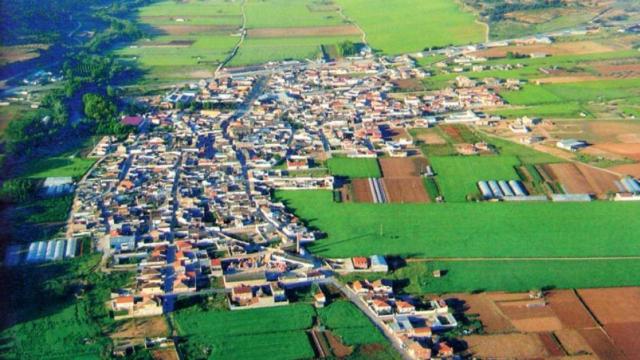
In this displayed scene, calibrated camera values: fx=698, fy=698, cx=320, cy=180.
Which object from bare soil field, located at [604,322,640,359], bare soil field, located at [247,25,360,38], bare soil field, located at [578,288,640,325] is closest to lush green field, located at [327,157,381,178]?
bare soil field, located at [578,288,640,325]

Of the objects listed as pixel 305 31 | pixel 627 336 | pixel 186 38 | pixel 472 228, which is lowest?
pixel 627 336

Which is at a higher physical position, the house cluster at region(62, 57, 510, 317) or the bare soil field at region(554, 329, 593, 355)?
the house cluster at region(62, 57, 510, 317)

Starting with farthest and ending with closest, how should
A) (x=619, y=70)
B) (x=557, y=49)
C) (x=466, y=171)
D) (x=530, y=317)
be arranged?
(x=557, y=49), (x=619, y=70), (x=466, y=171), (x=530, y=317)

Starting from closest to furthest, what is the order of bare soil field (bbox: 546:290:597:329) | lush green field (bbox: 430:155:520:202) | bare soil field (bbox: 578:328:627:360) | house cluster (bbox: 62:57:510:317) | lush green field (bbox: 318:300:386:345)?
bare soil field (bbox: 578:328:627:360), lush green field (bbox: 318:300:386:345), bare soil field (bbox: 546:290:597:329), house cluster (bbox: 62:57:510:317), lush green field (bbox: 430:155:520:202)

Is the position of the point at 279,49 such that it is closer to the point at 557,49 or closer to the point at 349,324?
the point at 557,49

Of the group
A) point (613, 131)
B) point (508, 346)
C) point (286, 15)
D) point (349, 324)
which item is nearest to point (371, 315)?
point (349, 324)

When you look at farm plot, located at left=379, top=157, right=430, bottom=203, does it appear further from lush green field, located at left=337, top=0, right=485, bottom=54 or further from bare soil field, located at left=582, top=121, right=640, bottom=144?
lush green field, located at left=337, top=0, right=485, bottom=54

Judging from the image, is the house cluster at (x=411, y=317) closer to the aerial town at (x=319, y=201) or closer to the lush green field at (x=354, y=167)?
the aerial town at (x=319, y=201)
